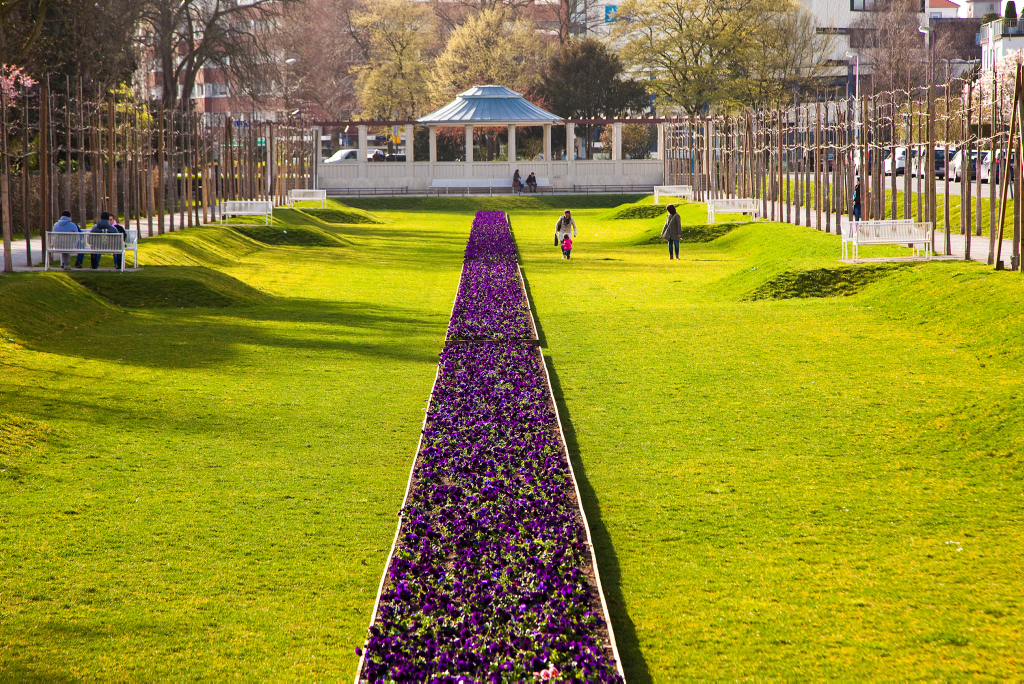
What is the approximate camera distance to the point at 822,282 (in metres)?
18.3

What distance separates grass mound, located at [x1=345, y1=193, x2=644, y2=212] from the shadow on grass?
4013 cm

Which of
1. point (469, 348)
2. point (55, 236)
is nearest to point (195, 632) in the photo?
point (469, 348)

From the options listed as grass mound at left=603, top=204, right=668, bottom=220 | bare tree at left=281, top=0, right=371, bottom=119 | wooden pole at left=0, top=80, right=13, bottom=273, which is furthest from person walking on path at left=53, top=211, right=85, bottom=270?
bare tree at left=281, top=0, right=371, bottom=119

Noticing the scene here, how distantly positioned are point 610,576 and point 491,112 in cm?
5070

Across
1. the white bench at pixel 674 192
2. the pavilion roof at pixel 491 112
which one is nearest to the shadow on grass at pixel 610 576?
the white bench at pixel 674 192

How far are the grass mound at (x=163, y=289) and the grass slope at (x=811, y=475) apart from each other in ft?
19.0

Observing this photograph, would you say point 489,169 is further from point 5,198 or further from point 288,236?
point 5,198

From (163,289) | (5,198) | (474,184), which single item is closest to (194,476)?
(163,289)

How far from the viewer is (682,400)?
11.2 m

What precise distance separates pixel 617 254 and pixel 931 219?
1023cm

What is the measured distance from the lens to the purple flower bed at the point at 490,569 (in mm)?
5477

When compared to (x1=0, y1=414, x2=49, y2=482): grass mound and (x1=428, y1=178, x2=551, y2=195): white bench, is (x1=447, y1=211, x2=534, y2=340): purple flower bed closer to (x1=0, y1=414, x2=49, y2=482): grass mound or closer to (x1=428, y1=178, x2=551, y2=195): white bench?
(x1=0, y1=414, x2=49, y2=482): grass mound

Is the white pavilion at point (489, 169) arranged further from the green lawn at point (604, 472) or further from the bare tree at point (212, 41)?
the green lawn at point (604, 472)

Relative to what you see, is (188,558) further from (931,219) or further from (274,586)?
(931,219)
